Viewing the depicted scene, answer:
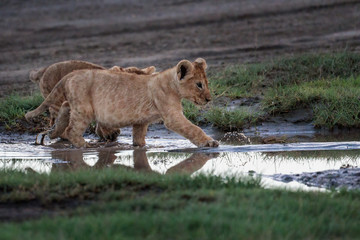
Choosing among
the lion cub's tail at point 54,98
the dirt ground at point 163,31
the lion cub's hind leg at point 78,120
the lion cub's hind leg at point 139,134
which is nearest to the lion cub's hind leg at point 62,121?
the lion cub's tail at point 54,98

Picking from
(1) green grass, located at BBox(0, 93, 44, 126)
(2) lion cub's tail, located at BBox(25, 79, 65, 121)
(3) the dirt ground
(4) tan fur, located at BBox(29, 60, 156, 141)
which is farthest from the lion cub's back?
(3) the dirt ground

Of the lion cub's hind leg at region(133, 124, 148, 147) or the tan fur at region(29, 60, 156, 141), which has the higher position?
the tan fur at region(29, 60, 156, 141)

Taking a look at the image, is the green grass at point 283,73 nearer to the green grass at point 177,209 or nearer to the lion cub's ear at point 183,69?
the lion cub's ear at point 183,69

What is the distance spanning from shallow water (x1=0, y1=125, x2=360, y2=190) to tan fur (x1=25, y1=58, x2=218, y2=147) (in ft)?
0.91

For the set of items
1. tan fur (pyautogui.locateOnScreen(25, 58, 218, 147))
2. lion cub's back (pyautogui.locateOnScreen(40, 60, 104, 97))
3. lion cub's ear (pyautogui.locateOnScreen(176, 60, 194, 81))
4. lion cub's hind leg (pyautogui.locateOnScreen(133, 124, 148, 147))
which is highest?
lion cub's back (pyautogui.locateOnScreen(40, 60, 104, 97))

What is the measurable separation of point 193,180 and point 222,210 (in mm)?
985

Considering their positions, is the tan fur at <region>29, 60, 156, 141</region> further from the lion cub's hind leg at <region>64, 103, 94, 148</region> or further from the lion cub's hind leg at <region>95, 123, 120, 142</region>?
the lion cub's hind leg at <region>64, 103, 94, 148</region>

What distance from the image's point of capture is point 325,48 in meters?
14.7

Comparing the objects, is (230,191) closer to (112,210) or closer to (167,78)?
(112,210)

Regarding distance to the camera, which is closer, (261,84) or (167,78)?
(167,78)

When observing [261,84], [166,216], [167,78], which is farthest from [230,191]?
[261,84]

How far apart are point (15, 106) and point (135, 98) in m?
3.20

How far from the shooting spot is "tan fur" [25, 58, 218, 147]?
8.20 m

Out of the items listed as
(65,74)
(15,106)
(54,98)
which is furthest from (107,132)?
(15,106)
